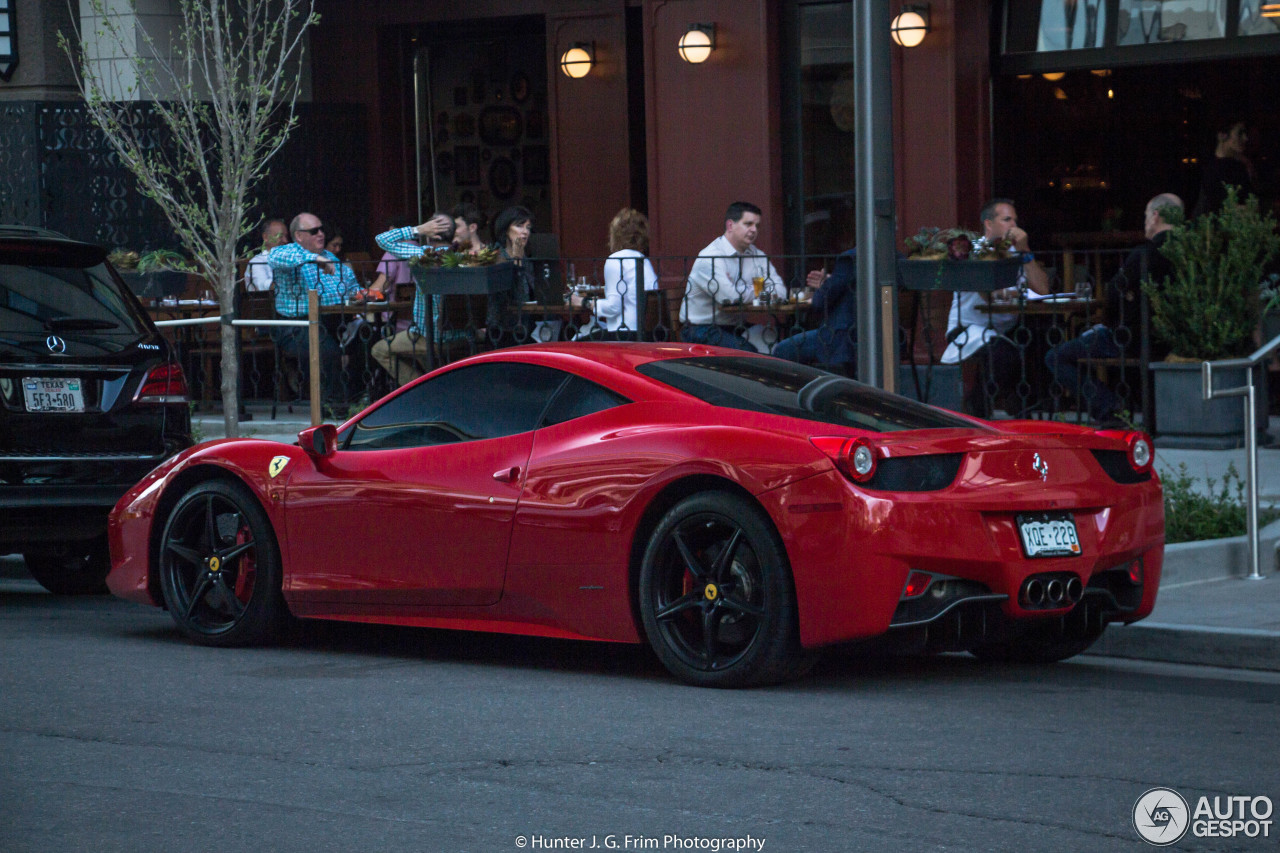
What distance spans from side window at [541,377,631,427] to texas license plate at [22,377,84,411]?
3082 mm

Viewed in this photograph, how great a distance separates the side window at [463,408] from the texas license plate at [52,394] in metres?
2.07

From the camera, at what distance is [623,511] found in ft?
21.7

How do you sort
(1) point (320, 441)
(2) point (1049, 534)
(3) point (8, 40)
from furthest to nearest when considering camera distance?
(3) point (8, 40) < (1) point (320, 441) < (2) point (1049, 534)

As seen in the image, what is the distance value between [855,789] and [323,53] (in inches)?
657

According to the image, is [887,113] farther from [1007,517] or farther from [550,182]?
[550,182]

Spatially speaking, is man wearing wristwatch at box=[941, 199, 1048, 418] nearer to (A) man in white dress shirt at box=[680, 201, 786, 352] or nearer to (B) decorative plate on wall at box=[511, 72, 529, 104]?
(A) man in white dress shirt at box=[680, 201, 786, 352]

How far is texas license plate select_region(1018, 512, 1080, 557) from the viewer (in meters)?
6.34

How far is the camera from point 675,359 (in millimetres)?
7277

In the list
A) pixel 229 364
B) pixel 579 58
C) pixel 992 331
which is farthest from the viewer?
pixel 579 58

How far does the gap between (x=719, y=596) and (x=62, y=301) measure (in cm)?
433

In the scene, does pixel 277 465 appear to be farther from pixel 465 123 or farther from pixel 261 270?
pixel 465 123

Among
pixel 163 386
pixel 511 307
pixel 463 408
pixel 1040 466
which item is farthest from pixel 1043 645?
pixel 511 307

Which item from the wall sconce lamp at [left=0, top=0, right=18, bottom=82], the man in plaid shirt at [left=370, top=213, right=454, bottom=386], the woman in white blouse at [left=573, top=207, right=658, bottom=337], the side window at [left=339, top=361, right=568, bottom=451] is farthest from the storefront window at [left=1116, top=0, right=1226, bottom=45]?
the wall sconce lamp at [left=0, top=0, right=18, bottom=82]

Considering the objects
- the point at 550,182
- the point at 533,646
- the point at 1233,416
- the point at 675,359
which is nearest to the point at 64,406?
the point at 533,646
